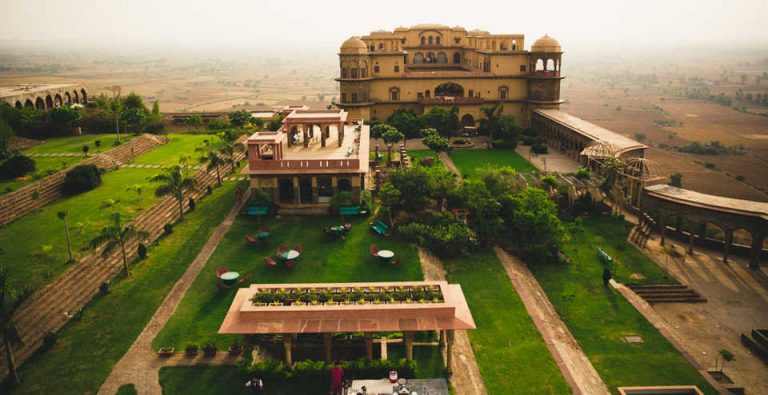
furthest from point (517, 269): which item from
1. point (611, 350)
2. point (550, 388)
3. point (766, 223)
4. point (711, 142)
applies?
point (711, 142)

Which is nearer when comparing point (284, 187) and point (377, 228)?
point (377, 228)

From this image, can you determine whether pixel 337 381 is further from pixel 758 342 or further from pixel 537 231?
pixel 758 342

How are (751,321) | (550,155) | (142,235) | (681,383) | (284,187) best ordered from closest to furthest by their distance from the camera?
1. (681,383)
2. (751,321)
3. (142,235)
4. (284,187)
5. (550,155)

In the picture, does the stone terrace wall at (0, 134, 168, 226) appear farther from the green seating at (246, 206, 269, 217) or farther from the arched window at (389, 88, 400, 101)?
the arched window at (389, 88, 400, 101)

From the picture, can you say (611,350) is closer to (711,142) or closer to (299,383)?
(299,383)

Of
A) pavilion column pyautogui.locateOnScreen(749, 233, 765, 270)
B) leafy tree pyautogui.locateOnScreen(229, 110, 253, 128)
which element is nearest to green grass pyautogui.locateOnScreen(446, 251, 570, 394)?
pavilion column pyautogui.locateOnScreen(749, 233, 765, 270)
